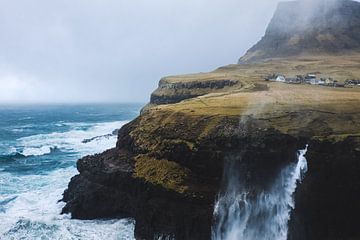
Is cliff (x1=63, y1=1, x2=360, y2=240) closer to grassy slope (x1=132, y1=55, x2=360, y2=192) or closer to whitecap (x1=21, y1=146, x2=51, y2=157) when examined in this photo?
grassy slope (x1=132, y1=55, x2=360, y2=192)

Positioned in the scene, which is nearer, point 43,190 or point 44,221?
point 44,221

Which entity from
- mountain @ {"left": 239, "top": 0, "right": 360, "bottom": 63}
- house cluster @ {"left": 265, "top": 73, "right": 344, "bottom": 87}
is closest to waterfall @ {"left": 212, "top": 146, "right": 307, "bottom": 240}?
house cluster @ {"left": 265, "top": 73, "right": 344, "bottom": 87}

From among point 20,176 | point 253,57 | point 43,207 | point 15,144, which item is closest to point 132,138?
point 43,207

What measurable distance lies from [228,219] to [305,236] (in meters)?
5.82

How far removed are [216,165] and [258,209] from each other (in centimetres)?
471

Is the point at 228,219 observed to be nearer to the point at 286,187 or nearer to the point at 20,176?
the point at 286,187

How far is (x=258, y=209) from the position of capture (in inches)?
1383

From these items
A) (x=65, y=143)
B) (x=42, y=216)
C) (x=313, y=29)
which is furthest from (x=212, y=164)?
(x=313, y=29)

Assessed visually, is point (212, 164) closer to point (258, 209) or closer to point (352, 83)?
point (258, 209)

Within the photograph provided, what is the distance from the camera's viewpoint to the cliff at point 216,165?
34.7 meters

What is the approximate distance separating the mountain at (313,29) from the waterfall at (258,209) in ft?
317

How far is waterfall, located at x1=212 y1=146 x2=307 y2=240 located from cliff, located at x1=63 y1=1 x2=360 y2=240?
53cm

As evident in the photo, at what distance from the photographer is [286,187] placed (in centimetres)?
3547

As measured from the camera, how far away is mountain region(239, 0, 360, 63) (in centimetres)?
12825
